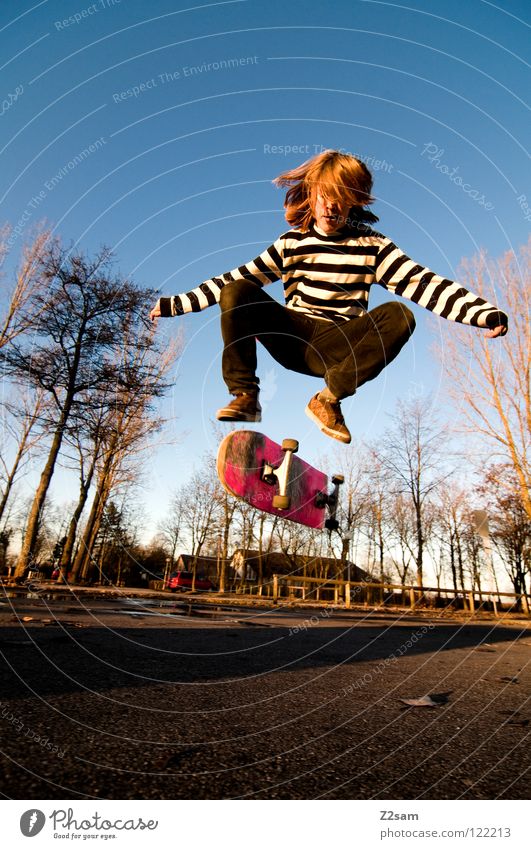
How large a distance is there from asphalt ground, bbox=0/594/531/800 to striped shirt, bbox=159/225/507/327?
232 centimetres

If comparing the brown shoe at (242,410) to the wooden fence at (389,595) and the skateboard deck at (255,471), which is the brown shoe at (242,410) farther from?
the wooden fence at (389,595)

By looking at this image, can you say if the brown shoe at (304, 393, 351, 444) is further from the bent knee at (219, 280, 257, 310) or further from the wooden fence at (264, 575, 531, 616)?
the wooden fence at (264, 575, 531, 616)

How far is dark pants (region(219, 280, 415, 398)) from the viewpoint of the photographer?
2771 mm

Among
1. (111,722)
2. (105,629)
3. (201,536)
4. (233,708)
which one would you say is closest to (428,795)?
(233,708)

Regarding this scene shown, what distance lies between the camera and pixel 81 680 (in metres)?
2.27

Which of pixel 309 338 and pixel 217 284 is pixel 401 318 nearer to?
pixel 309 338

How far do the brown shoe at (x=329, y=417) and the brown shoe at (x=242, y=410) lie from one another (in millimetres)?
446

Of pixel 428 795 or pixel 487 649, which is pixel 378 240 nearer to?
pixel 428 795

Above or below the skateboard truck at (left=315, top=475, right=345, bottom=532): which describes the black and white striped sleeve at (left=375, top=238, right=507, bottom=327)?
above

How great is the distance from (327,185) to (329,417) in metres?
1.60

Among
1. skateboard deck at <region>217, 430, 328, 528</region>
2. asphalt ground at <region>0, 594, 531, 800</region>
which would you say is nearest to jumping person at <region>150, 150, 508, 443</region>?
skateboard deck at <region>217, 430, 328, 528</region>

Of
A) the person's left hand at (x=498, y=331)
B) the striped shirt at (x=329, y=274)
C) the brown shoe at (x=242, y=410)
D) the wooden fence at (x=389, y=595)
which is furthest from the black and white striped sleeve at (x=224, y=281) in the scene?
the wooden fence at (x=389, y=595)

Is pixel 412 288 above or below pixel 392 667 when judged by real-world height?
above
